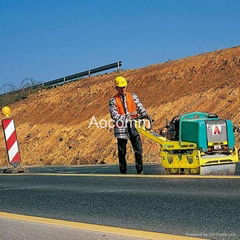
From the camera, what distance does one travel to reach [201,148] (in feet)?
29.0

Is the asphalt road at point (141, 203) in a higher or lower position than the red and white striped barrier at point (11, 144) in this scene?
lower

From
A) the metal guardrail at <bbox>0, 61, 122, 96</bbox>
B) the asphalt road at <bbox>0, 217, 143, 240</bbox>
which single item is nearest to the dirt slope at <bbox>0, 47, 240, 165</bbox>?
the metal guardrail at <bbox>0, 61, 122, 96</bbox>

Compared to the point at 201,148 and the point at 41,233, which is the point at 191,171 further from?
the point at 41,233

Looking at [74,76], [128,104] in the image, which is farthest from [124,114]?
[74,76]

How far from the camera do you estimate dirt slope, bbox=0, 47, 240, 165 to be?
23.7 metres

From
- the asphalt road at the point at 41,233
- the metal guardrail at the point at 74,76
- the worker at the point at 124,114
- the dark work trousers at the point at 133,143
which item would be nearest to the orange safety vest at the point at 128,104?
the worker at the point at 124,114

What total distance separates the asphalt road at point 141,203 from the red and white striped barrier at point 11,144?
3.70 metres

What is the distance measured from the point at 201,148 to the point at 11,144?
6364 mm

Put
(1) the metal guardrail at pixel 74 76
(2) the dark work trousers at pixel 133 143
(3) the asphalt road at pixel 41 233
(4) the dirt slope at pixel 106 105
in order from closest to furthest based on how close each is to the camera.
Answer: (3) the asphalt road at pixel 41 233 < (2) the dark work trousers at pixel 133 143 < (4) the dirt slope at pixel 106 105 < (1) the metal guardrail at pixel 74 76

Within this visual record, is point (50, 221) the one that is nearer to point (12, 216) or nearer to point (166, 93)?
point (12, 216)

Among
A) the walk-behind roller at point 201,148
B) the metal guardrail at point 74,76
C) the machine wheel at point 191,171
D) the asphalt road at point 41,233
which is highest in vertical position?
the metal guardrail at point 74,76

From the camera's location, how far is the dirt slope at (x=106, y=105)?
2373 cm

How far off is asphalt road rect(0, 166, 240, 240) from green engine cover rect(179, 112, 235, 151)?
2.63 ft

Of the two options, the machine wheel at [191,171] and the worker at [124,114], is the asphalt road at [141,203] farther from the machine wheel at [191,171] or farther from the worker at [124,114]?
the worker at [124,114]
